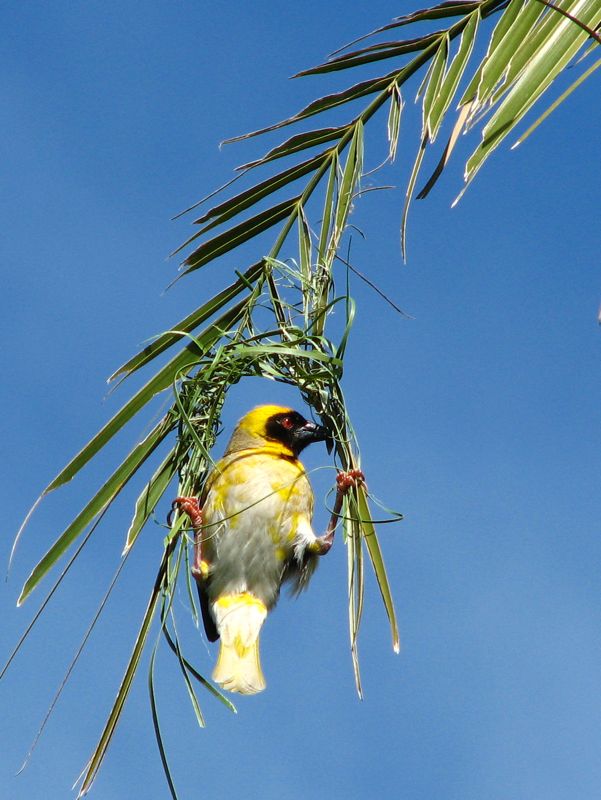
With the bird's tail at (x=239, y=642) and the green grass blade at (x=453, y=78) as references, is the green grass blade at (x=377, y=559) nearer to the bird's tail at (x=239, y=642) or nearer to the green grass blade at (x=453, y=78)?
the bird's tail at (x=239, y=642)

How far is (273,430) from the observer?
3.18 meters

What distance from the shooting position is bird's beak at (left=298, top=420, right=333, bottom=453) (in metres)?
2.90

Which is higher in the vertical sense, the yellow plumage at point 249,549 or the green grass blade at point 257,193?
the green grass blade at point 257,193

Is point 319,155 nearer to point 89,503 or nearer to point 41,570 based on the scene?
point 89,503

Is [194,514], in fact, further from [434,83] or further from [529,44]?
[529,44]

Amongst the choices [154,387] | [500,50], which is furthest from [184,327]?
[500,50]

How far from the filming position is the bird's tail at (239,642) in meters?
2.72

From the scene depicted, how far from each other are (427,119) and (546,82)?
37 cm

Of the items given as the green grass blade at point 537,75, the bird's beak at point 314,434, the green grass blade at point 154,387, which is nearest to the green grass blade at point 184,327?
the green grass blade at point 154,387

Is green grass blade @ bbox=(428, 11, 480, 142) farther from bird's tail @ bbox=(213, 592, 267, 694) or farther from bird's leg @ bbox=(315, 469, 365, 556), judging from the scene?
bird's tail @ bbox=(213, 592, 267, 694)

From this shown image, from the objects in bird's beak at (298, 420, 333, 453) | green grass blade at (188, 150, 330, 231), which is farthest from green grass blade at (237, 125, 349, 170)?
bird's beak at (298, 420, 333, 453)

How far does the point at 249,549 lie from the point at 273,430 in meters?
0.45

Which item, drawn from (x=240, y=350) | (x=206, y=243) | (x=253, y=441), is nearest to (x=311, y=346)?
(x=240, y=350)

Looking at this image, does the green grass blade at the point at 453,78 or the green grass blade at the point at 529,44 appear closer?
the green grass blade at the point at 529,44
